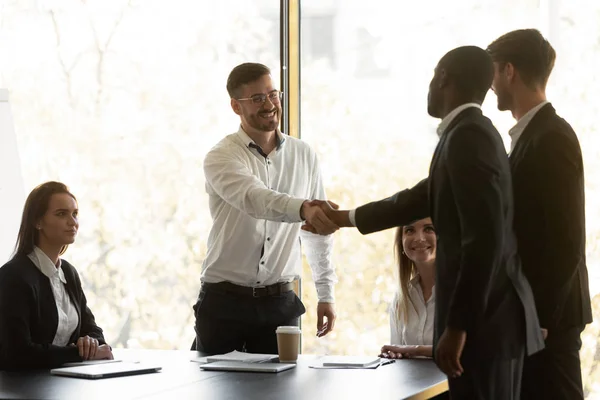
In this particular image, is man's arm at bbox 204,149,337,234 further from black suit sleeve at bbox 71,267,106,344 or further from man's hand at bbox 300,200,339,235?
black suit sleeve at bbox 71,267,106,344

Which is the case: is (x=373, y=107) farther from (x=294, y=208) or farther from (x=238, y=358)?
(x=238, y=358)

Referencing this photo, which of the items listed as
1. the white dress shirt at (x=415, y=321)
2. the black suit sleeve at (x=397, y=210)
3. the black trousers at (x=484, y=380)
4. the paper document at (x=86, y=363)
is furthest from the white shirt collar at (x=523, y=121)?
the paper document at (x=86, y=363)

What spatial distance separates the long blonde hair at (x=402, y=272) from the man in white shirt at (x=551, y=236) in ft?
3.56

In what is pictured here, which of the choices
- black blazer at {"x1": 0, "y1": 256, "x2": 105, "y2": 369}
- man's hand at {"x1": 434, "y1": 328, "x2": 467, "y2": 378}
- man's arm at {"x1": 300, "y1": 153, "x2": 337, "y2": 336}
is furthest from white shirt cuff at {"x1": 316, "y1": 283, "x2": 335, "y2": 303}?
man's hand at {"x1": 434, "y1": 328, "x2": 467, "y2": 378}

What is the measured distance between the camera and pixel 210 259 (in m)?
3.39

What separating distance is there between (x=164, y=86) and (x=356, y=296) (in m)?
1.62

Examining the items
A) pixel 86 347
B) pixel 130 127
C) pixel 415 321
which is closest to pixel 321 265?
pixel 415 321

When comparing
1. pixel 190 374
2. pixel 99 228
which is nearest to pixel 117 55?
pixel 99 228

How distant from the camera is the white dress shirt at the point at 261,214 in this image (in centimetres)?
320

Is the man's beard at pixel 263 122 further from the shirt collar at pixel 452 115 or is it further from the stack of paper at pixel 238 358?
the shirt collar at pixel 452 115

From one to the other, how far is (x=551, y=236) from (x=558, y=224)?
4 centimetres

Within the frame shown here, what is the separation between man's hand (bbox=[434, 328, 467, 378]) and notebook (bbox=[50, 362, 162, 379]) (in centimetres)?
106

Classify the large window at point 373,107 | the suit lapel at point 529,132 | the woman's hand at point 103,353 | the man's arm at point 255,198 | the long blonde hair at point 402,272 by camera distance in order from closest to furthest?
1. the suit lapel at point 529,132
2. the woman's hand at point 103,353
3. the man's arm at point 255,198
4. the long blonde hair at point 402,272
5. the large window at point 373,107

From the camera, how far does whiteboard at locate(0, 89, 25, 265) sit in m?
4.66
